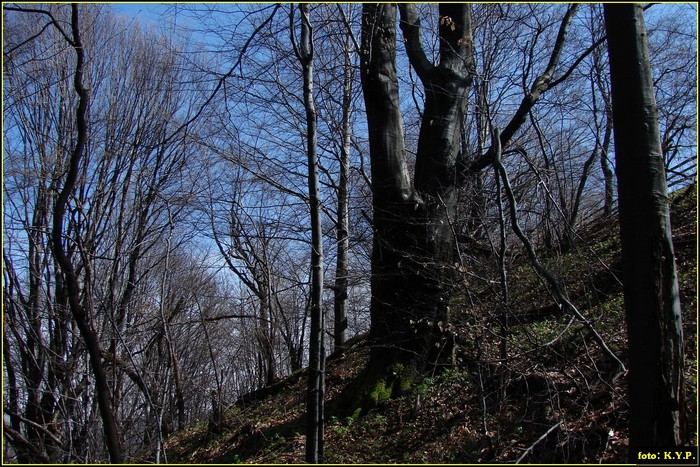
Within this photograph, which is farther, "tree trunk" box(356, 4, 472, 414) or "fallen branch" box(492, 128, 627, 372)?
"tree trunk" box(356, 4, 472, 414)

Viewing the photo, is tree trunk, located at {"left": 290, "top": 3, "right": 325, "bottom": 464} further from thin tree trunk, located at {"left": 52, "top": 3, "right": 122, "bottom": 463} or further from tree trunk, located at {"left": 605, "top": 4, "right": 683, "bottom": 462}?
tree trunk, located at {"left": 605, "top": 4, "right": 683, "bottom": 462}

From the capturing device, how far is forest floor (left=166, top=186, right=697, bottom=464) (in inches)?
174

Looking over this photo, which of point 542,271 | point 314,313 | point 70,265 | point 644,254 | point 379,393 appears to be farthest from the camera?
point 379,393

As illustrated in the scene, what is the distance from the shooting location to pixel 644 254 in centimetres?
332

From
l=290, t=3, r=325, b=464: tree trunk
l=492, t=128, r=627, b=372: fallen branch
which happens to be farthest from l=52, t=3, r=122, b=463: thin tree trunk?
l=492, t=128, r=627, b=372: fallen branch

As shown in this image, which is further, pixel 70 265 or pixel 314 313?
pixel 314 313

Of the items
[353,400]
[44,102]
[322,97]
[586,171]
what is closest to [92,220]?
[44,102]

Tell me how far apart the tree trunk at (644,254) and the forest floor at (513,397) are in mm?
601

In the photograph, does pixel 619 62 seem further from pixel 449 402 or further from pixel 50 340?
pixel 50 340

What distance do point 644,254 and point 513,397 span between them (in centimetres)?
259

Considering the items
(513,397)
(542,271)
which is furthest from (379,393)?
(542,271)

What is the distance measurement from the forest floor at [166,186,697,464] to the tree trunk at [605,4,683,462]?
0.60m

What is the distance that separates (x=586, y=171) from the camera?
9.95 meters

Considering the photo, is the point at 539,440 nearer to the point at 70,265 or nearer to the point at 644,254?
the point at 644,254
